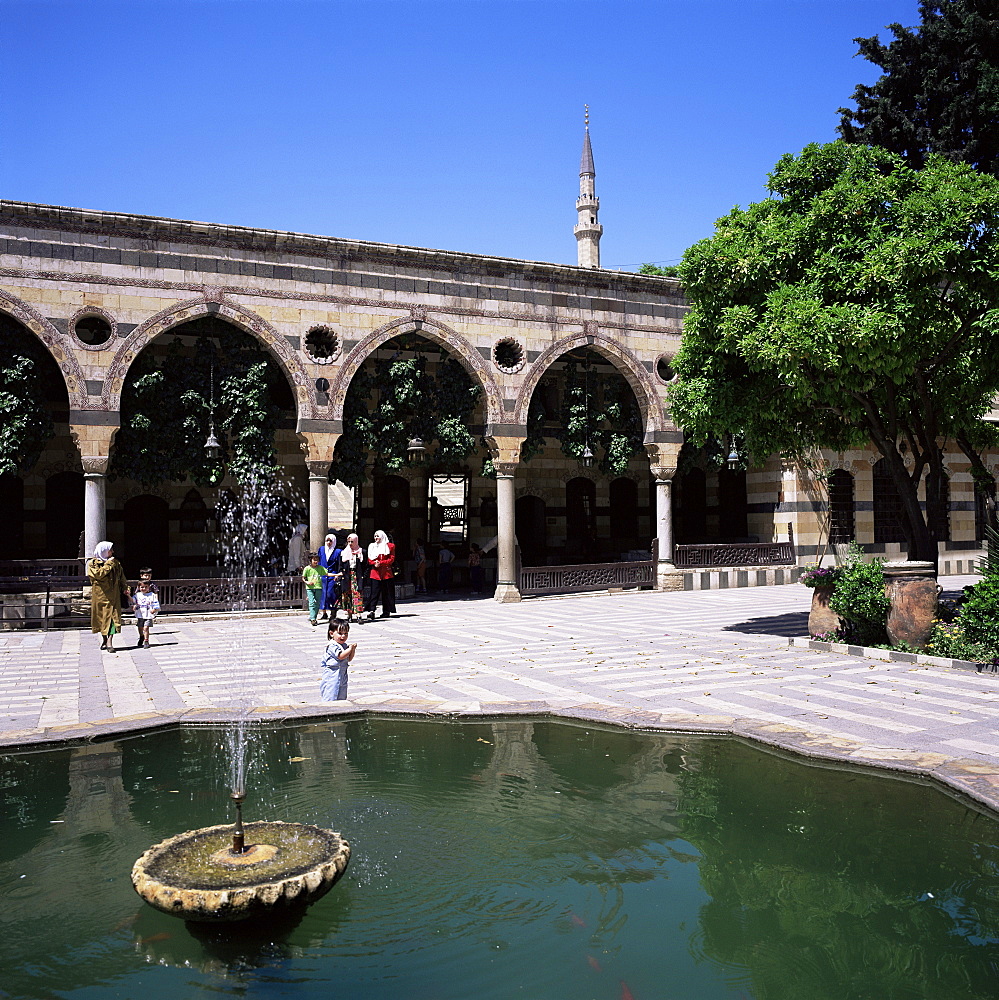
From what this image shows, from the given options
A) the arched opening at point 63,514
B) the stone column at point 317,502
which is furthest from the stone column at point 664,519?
the arched opening at point 63,514

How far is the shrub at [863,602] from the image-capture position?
10.7 metres

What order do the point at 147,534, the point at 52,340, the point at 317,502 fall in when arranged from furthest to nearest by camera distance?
1. the point at 147,534
2. the point at 317,502
3. the point at 52,340

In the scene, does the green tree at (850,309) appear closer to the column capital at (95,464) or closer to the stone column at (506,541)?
the stone column at (506,541)

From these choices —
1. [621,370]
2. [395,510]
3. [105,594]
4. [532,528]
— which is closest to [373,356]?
[395,510]

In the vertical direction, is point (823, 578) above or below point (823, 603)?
above

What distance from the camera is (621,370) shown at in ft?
69.0

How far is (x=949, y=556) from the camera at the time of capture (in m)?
25.9

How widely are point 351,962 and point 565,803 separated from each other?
208cm

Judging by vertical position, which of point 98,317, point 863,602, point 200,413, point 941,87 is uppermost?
point 941,87

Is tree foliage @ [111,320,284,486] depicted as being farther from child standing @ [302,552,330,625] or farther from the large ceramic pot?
the large ceramic pot

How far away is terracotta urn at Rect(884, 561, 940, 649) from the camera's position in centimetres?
1038

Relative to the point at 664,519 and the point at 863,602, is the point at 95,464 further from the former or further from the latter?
the point at 863,602

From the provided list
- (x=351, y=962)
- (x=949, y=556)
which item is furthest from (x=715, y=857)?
(x=949, y=556)

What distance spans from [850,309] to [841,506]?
594 inches
